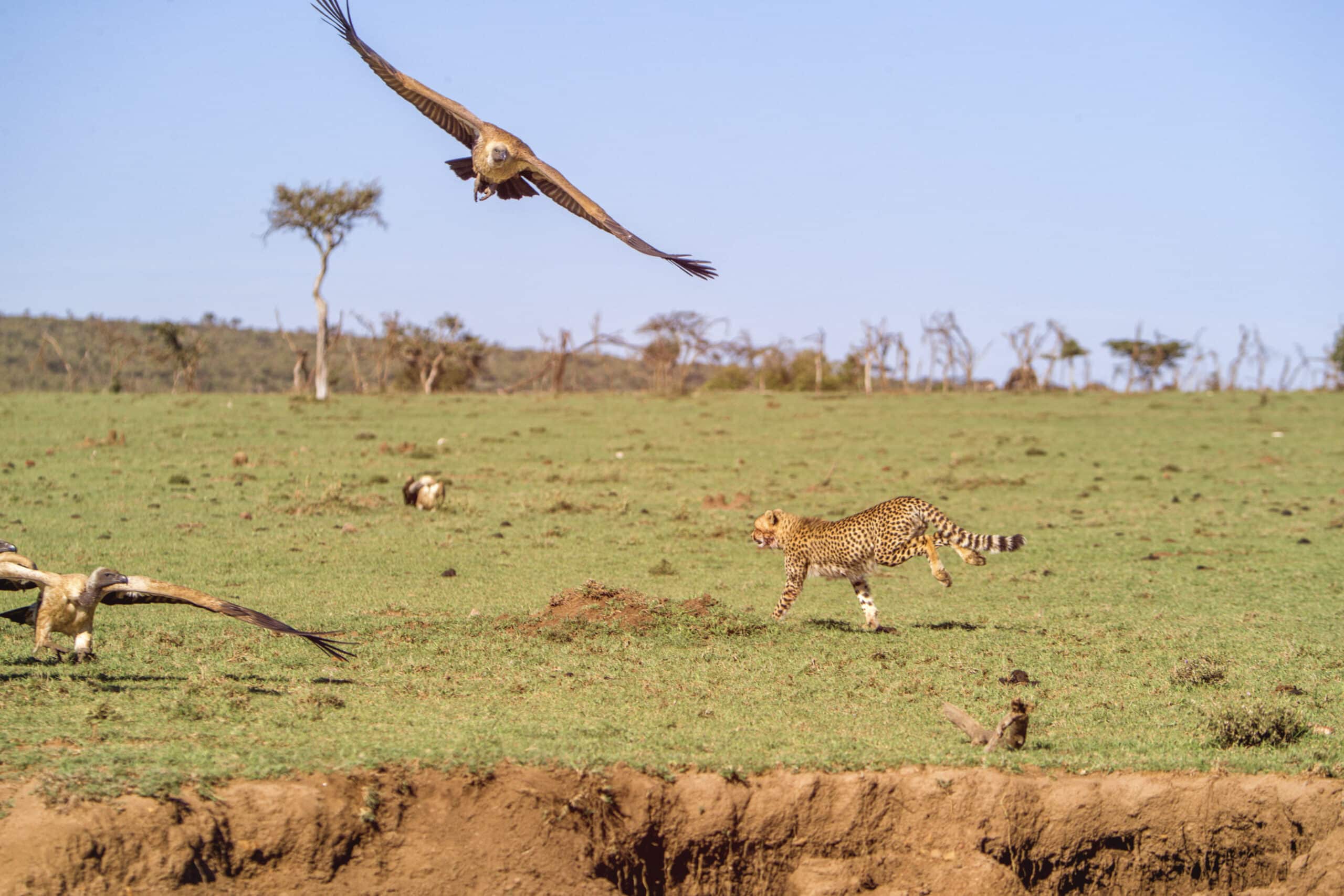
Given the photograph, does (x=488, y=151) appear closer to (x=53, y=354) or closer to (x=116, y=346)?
(x=116, y=346)

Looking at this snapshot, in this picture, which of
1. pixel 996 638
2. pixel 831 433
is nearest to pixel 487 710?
pixel 996 638

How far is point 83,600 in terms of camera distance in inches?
299

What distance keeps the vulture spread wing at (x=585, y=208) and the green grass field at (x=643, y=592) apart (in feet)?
9.11

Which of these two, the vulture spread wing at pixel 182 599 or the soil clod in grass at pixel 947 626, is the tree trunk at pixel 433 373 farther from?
the vulture spread wing at pixel 182 599

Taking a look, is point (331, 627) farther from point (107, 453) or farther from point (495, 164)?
point (107, 453)

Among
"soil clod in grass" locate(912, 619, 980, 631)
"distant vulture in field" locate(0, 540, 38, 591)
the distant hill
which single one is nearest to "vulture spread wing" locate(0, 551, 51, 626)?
"distant vulture in field" locate(0, 540, 38, 591)

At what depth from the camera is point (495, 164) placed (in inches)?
340

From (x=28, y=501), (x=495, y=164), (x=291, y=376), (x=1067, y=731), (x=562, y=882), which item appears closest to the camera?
(x=562, y=882)

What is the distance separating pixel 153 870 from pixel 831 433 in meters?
23.8

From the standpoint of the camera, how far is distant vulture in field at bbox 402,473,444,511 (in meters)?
17.0

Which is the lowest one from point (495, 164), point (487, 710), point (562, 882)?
point (562, 882)

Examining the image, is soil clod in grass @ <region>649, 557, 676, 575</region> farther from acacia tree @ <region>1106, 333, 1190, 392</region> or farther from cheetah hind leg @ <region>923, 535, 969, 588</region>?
acacia tree @ <region>1106, 333, 1190, 392</region>

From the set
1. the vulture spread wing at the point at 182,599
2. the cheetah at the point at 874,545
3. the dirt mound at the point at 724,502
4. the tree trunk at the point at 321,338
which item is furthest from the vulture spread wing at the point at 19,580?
the tree trunk at the point at 321,338

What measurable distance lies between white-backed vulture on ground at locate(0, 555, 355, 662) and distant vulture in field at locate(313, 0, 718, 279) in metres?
3.31
